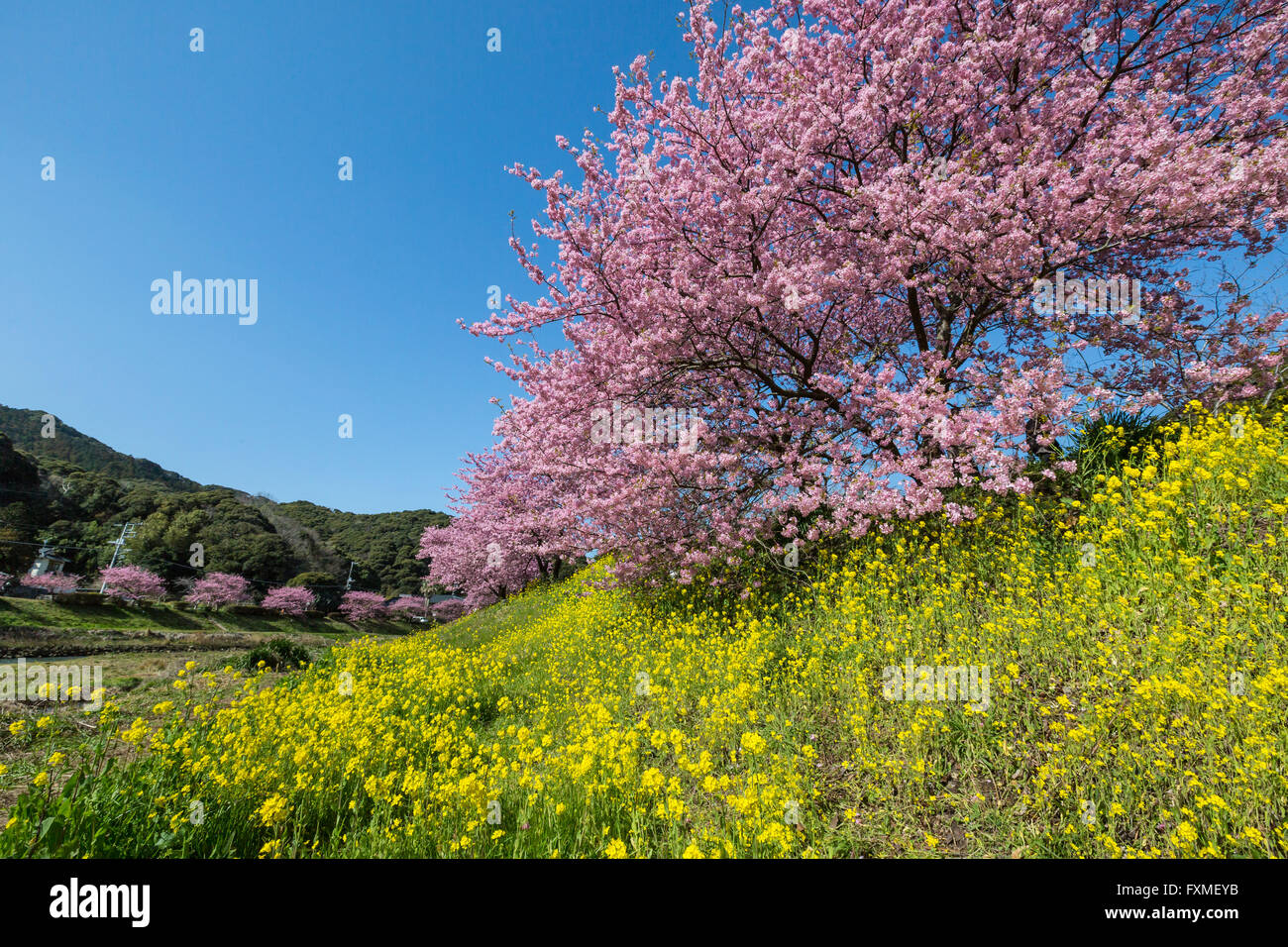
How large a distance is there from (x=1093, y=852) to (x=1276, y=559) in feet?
11.8

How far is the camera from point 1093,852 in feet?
9.02

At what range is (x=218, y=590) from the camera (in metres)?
32.6

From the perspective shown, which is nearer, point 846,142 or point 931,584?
point 931,584

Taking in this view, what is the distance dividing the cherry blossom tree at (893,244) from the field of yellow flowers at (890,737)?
1366 mm

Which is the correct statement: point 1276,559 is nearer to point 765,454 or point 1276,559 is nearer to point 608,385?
point 765,454

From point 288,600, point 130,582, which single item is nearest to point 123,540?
point 130,582

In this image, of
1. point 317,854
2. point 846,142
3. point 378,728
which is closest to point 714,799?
point 317,854

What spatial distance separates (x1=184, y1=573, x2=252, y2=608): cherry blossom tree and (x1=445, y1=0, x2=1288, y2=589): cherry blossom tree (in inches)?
1413

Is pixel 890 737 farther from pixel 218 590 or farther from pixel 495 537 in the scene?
pixel 218 590

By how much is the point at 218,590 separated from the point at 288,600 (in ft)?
13.2

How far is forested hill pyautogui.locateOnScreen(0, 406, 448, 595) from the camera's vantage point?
1289 inches

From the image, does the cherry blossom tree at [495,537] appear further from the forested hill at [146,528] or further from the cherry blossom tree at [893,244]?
the forested hill at [146,528]

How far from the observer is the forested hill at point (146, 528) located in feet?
107

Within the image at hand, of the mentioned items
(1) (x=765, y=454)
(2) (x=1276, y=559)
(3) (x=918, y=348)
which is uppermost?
(3) (x=918, y=348)
